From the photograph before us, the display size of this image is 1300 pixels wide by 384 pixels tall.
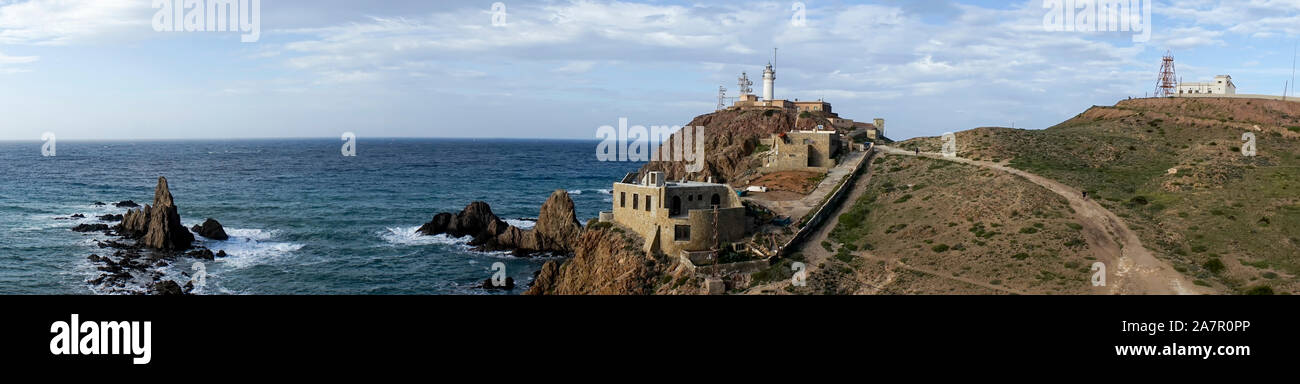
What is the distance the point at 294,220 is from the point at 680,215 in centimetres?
5091

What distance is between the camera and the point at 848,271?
128ft

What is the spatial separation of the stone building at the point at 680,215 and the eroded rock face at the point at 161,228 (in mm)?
35080

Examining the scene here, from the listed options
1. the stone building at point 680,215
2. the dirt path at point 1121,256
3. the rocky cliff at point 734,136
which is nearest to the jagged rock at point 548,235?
the stone building at point 680,215

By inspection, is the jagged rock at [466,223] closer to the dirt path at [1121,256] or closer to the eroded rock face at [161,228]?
the eroded rock face at [161,228]

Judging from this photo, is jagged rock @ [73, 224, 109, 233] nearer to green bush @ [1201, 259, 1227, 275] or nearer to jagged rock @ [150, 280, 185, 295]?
jagged rock @ [150, 280, 185, 295]

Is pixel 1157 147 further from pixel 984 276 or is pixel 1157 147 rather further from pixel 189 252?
pixel 189 252

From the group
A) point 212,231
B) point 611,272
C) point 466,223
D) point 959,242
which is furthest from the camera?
point 466,223

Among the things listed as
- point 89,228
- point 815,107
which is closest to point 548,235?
point 89,228

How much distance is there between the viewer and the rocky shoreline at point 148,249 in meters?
47.5

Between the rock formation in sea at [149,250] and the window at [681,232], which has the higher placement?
the window at [681,232]

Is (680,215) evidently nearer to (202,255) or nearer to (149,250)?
(202,255)

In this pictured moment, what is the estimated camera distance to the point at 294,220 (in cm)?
7812
